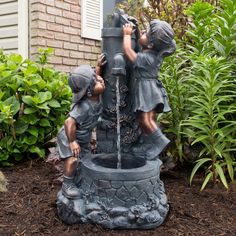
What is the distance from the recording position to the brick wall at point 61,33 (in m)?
5.45

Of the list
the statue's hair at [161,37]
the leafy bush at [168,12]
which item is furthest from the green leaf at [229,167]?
the leafy bush at [168,12]

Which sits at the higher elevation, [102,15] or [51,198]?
[102,15]

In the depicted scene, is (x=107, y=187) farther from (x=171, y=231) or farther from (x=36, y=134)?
(x=36, y=134)

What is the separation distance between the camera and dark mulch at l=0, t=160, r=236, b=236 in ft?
6.60

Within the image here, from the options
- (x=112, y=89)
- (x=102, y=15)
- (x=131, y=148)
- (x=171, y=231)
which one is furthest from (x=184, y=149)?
(x=102, y=15)

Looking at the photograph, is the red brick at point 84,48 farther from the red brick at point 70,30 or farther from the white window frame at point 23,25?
the white window frame at point 23,25

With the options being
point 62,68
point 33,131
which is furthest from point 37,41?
point 33,131

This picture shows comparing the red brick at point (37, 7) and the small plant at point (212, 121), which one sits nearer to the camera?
the small plant at point (212, 121)

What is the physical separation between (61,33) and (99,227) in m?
4.41

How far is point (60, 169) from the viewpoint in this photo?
9.16 feet

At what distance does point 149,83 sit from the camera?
7.47 ft

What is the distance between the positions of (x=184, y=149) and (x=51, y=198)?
1.25 meters

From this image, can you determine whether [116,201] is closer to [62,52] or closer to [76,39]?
[62,52]

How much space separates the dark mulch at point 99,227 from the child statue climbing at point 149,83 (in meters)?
0.45
